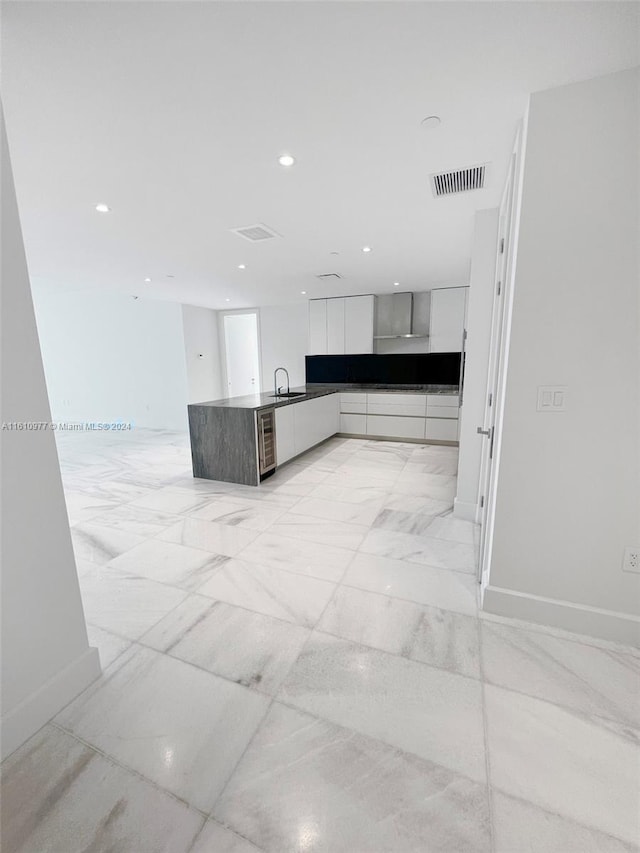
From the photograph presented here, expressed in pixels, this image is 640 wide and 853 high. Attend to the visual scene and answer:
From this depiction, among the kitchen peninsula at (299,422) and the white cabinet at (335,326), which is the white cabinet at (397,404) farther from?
the white cabinet at (335,326)

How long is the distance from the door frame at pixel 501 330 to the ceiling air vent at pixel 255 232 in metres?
1.85

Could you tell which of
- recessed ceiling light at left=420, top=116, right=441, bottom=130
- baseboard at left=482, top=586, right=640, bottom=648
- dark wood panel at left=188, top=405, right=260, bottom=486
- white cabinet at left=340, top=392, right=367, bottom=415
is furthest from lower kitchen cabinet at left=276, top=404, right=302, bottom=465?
recessed ceiling light at left=420, top=116, right=441, bottom=130

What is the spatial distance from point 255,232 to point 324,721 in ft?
11.2

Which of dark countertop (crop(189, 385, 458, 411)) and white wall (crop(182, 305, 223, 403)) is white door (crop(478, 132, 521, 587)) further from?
white wall (crop(182, 305, 223, 403))

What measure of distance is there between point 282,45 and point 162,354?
6657 mm

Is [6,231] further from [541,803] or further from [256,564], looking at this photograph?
[541,803]

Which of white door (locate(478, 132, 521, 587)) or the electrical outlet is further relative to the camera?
white door (locate(478, 132, 521, 587))

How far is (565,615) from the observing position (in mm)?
1696

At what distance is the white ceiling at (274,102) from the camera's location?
115 cm

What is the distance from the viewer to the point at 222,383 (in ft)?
26.8

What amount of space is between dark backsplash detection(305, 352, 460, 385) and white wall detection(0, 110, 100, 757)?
554cm

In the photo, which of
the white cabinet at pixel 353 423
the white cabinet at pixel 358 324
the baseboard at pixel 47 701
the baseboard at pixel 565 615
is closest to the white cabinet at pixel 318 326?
the white cabinet at pixel 358 324

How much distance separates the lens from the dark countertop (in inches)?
151

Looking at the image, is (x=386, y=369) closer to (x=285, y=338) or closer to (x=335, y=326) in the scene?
(x=335, y=326)
